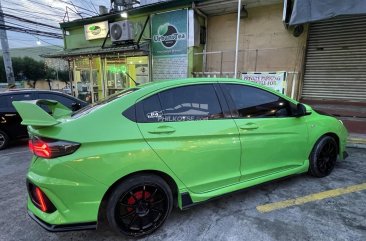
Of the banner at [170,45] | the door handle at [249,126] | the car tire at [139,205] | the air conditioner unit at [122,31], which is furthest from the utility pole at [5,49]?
the door handle at [249,126]

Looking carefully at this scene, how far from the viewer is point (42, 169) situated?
6.82 feet

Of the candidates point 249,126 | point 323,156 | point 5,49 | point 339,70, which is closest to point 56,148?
point 249,126

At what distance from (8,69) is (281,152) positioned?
12530 millimetres

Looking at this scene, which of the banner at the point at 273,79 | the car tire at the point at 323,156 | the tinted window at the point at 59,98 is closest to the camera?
the car tire at the point at 323,156

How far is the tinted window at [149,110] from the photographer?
2.34m

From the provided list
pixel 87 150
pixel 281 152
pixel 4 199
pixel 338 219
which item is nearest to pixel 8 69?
pixel 4 199

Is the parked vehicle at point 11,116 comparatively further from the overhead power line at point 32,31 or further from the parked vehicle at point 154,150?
the overhead power line at point 32,31

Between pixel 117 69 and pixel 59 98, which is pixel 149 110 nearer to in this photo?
pixel 59 98

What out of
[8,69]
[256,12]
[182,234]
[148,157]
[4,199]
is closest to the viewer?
[148,157]

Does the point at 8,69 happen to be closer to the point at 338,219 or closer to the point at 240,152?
the point at 240,152

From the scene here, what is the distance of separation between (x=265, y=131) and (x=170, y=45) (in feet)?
22.8

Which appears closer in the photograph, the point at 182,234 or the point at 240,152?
the point at 182,234

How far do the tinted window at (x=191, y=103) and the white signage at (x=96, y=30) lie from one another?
969 cm

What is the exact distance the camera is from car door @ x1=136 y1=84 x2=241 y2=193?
235 centimetres
